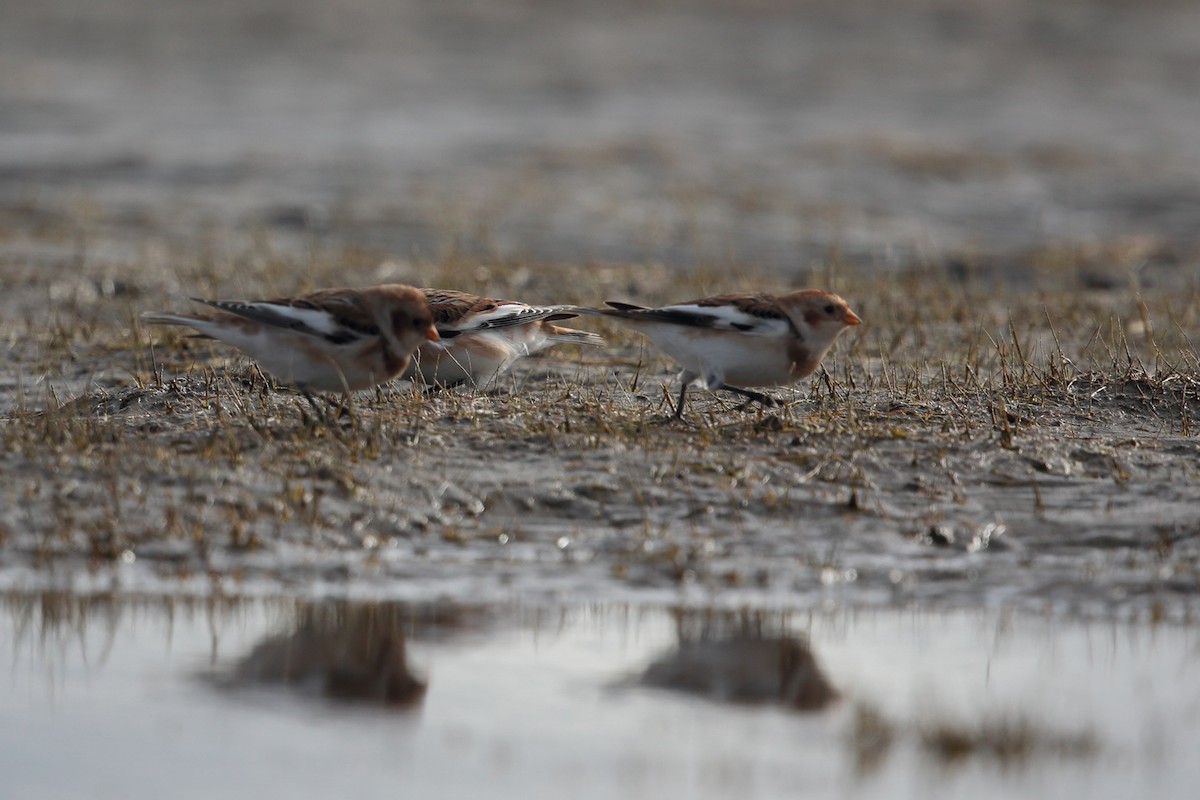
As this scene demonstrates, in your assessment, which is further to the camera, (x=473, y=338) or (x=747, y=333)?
(x=473, y=338)

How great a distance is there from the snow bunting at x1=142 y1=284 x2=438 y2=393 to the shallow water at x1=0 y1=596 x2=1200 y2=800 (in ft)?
5.41

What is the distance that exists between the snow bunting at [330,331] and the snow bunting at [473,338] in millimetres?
653

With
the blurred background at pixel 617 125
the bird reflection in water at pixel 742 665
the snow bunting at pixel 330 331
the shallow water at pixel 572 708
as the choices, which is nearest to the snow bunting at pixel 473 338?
the snow bunting at pixel 330 331

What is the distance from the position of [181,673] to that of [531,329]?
3733 mm

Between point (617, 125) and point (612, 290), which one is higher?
point (617, 125)

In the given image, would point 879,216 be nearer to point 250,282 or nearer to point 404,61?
point 250,282

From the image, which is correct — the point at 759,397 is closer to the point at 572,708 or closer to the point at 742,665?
the point at 742,665

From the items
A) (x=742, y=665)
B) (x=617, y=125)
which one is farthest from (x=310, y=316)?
(x=617, y=125)

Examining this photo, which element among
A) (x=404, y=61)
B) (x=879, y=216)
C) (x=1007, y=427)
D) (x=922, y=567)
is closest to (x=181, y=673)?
(x=922, y=567)

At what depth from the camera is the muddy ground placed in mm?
5992

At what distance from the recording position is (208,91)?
25.8 m

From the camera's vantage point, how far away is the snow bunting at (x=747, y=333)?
715cm

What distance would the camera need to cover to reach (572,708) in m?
4.57

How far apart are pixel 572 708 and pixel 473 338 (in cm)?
355
